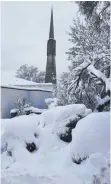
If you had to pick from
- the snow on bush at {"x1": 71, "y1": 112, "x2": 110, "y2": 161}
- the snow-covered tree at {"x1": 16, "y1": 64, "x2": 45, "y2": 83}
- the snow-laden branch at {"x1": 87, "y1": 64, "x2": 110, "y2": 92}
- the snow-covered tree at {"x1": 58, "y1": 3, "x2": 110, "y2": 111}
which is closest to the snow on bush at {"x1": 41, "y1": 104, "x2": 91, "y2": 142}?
the snow-covered tree at {"x1": 58, "y1": 3, "x2": 110, "y2": 111}

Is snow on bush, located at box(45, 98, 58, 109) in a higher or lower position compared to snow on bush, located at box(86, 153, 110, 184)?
higher

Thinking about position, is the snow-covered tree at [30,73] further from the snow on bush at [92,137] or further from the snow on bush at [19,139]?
the snow on bush at [92,137]

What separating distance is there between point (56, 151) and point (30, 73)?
44.8 m

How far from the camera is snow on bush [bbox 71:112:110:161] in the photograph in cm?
661

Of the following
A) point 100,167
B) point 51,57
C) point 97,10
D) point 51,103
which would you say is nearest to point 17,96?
point 51,103

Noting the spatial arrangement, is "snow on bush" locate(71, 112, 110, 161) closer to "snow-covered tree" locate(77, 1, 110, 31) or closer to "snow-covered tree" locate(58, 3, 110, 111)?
"snow-covered tree" locate(58, 3, 110, 111)

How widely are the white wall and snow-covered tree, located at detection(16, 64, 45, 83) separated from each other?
25671mm

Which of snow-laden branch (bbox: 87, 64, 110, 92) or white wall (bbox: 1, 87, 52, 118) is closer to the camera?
snow-laden branch (bbox: 87, 64, 110, 92)

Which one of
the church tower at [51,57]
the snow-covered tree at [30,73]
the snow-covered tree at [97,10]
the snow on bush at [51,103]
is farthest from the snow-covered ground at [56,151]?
the snow-covered tree at [30,73]

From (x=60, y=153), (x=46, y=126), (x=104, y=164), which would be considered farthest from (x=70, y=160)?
(x=46, y=126)

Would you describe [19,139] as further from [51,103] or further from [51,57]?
[51,57]

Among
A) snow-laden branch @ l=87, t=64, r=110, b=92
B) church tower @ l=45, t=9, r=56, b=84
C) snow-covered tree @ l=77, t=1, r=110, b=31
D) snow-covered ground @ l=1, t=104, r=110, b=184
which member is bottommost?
snow-covered ground @ l=1, t=104, r=110, b=184

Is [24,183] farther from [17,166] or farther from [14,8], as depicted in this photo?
[14,8]

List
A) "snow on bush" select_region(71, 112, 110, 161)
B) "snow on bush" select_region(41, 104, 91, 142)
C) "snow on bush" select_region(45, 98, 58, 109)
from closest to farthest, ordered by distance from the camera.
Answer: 1. "snow on bush" select_region(71, 112, 110, 161)
2. "snow on bush" select_region(41, 104, 91, 142)
3. "snow on bush" select_region(45, 98, 58, 109)
